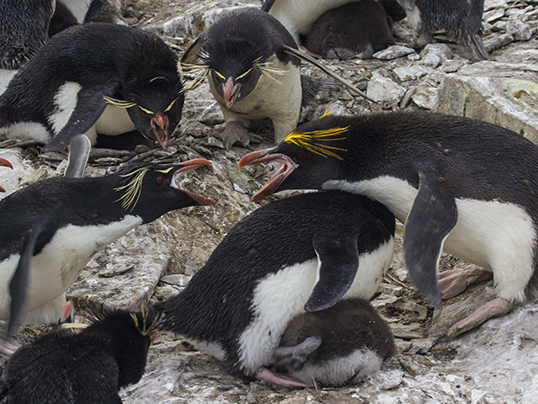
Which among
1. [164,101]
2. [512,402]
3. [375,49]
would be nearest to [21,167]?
[164,101]

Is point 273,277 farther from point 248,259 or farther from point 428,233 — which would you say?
point 428,233

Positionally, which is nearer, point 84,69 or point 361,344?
point 361,344

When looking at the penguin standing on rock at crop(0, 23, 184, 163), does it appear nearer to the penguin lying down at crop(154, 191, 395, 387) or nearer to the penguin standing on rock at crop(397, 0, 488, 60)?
the penguin lying down at crop(154, 191, 395, 387)

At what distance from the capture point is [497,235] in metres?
2.33

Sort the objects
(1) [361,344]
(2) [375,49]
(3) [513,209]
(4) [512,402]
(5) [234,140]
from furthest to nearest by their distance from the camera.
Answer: (2) [375,49] → (5) [234,140] → (3) [513,209] → (1) [361,344] → (4) [512,402]

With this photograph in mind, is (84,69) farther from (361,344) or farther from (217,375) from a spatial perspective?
(361,344)

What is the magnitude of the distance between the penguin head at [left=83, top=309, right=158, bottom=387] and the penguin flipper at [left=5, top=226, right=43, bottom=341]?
0.85 feet

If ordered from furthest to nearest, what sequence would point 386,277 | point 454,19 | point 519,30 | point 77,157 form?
point 519,30 < point 454,19 < point 386,277 < point 77,157

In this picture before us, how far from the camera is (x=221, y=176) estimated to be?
12.3ft

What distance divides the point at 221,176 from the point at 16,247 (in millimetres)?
1705

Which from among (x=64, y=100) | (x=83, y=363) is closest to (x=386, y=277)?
(x=83, y=363)

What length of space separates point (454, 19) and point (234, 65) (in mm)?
2545

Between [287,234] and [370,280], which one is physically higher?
[287,234]

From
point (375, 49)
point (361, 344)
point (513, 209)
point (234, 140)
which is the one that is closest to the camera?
point (361, 344)
